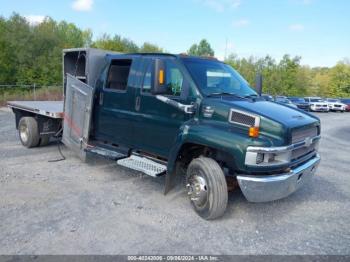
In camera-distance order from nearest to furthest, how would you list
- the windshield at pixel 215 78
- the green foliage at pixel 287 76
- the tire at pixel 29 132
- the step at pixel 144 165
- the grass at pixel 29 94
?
the windshield at pixel 215 78 < the step at pixel 144 165 < the tire at pixel 29 132 < the grass at pixel 29 94 < the green foliage at pixel 287 76

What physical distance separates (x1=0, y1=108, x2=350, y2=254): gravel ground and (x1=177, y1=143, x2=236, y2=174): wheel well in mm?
686

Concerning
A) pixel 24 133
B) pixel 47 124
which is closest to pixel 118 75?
pixel 47 124

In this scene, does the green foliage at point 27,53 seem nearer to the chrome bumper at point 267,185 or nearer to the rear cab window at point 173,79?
the rear cab window at point 173,79

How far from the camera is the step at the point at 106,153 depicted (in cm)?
598

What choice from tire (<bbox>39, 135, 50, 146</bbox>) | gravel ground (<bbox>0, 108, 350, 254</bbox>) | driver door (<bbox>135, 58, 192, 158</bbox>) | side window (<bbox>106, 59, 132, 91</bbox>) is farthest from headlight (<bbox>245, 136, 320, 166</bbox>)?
tire (<bbox>39, 135, 50, 146</bbox>)

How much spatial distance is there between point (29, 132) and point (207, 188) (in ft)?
17.8

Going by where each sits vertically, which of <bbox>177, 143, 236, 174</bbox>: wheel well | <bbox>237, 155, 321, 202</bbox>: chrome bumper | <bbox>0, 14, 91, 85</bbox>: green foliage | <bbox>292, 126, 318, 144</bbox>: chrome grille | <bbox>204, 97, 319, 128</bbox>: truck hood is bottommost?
<bbox>237, 155, 321, 202</bbox>: chrome bumper

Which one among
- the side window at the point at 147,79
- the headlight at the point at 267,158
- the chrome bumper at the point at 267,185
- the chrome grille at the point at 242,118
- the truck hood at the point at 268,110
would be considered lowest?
the chrome bumper at the point at 267,185

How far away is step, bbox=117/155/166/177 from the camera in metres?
5.15

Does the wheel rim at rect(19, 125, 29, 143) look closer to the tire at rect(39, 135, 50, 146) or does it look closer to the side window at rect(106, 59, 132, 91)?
the tire at rect(39, 135, 50, 146)

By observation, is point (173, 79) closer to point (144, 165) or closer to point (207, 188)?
point (144, 165)

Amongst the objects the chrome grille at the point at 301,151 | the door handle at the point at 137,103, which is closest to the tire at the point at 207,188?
the chrome grille at the point at 301,151

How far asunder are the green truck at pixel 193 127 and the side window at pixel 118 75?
0.02 metres

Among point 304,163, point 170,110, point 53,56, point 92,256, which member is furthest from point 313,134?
point 53,56
